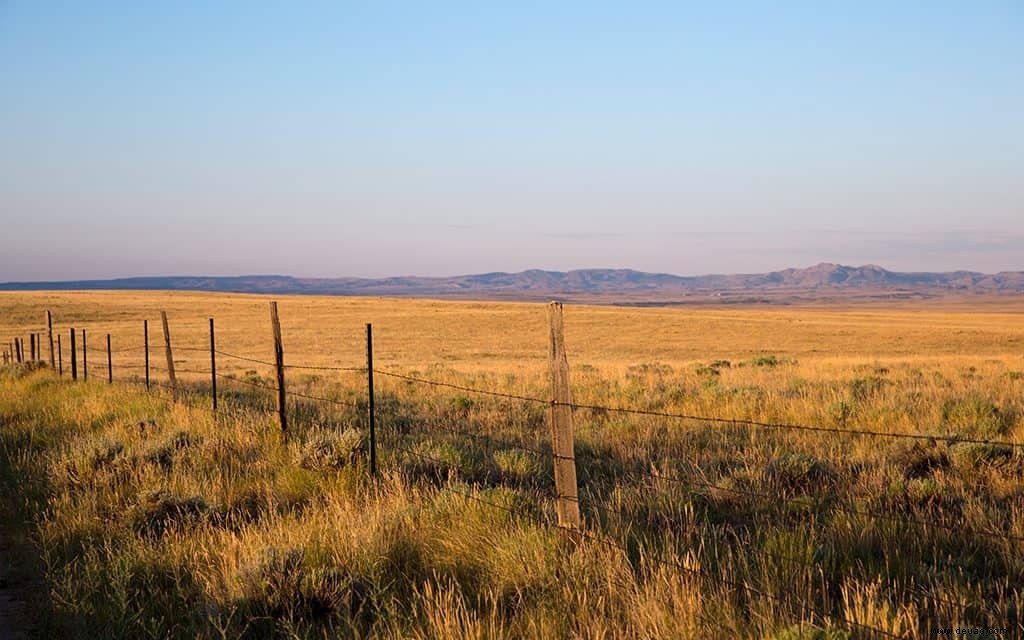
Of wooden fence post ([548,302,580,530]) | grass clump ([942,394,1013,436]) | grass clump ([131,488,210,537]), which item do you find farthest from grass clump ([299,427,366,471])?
grass clump ([942,394,1013,436])

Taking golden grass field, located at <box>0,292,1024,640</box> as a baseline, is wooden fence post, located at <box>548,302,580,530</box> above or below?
above

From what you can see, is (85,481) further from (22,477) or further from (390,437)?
(390,437)

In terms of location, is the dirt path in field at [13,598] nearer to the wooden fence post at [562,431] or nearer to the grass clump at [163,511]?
the grass clump at [163,511]

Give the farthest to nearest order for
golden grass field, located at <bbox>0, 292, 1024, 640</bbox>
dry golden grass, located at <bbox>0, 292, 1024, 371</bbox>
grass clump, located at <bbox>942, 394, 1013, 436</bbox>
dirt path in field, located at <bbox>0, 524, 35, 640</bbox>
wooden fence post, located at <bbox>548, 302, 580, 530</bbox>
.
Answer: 1. dry golden grass, located at <bbox>0, 292, 1024, 371</bbox>
2. grass clump, located at <bbox>942, 394, 1013, 436</bbox>
3. wooden fence post, located at <bbox>548, 302, 580, 530</bbox>
4. dirt path in field, located at <bbox>0, 524, 35, 640</bbox>
5. golden grass field, located at <bbox>0, 292, 1024, 640</bbox>

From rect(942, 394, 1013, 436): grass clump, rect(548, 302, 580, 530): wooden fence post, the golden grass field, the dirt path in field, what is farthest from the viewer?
rect(942, 394, 1013, 436): grass clump

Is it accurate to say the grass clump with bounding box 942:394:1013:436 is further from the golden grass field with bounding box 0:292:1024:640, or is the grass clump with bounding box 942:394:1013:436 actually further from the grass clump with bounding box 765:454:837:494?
the grass clump with bounding box 765:454:837:494

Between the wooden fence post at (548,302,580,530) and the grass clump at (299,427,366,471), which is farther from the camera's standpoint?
the grass clump at (299,427,366,471)

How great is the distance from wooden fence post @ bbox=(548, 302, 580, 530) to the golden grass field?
0.21m

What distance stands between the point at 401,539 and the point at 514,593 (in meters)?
1.16

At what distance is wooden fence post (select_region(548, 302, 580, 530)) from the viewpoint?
17.2ft

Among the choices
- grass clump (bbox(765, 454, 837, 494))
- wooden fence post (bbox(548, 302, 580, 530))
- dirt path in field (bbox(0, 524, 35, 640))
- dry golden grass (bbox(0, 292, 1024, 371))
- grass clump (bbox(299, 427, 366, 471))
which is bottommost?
dry golden grass (bbox(0, 292, 1024, 371))

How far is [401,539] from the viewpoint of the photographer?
5703 millimetres

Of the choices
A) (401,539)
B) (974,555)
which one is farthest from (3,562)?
(974,555)

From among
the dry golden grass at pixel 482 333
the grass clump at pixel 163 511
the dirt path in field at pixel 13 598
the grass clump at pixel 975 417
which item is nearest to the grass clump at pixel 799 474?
the grass clump at pixel 975 417
